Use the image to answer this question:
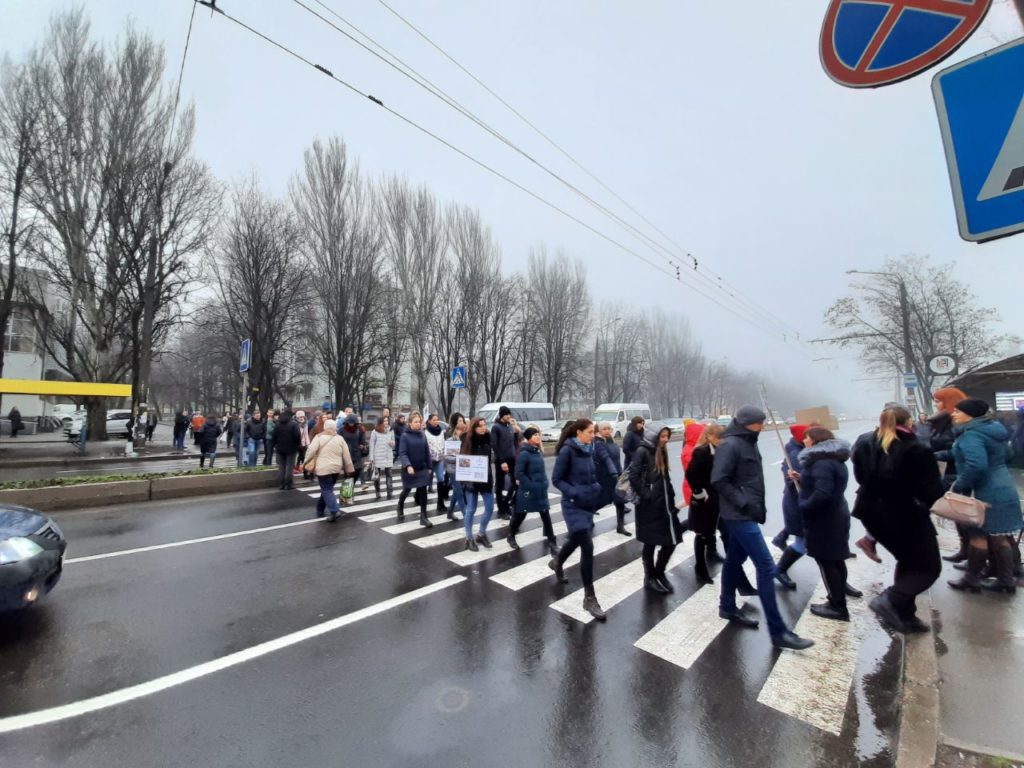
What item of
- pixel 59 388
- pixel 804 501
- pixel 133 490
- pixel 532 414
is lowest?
pixel 133 490

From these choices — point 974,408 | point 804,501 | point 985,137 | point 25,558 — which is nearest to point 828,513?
point 804,501

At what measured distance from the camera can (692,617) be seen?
438 centimetres

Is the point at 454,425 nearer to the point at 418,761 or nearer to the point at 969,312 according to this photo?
the point at 418,761

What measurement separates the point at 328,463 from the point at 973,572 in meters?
8.55

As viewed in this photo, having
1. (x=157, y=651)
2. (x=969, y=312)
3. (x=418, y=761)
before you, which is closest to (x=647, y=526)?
(x=418, y=761)

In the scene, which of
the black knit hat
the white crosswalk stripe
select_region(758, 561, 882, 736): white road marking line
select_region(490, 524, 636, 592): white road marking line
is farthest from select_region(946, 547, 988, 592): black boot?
select_region(490, 524, 636, 592): white road marking line

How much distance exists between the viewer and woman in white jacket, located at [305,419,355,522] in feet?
25.9

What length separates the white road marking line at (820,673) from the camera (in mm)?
2979

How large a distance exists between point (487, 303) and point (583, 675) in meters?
32.6

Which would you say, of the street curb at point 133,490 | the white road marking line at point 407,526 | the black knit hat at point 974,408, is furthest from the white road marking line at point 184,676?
the street curb at point 133,490

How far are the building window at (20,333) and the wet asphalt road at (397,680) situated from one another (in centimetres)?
2412

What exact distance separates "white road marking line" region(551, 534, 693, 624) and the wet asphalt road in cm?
13

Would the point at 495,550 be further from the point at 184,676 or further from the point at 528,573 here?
the point at 184,676

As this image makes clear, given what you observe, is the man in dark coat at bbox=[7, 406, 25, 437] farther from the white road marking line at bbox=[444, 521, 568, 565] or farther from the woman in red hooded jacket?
the woman in red hooded jacket
